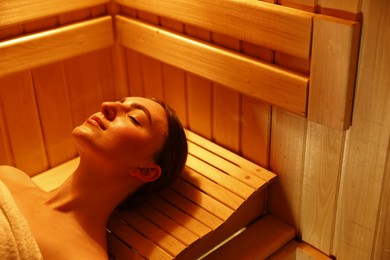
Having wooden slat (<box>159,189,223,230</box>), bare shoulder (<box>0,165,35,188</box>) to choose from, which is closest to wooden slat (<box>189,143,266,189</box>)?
wooden slat (<box>159,189,223,230</box>)

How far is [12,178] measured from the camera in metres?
1.93

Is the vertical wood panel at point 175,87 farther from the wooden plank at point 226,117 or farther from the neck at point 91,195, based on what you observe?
the neck at point 91,195

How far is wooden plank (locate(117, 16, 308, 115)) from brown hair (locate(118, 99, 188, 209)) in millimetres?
252

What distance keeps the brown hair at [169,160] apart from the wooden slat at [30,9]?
2.00 feet

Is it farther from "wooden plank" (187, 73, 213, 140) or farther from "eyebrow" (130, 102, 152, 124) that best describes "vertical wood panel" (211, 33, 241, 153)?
"eyebrow" (130, 102, 152, 124)

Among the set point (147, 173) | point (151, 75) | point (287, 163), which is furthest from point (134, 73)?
point (287, 163)

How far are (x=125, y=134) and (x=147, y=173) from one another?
174 millimetres

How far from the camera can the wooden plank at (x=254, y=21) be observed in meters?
1.67

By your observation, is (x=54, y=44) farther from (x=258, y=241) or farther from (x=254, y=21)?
(x=258, y=241)

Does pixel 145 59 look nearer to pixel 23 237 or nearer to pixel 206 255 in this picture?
pixel 206 255

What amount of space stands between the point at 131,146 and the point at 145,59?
738 millimetres

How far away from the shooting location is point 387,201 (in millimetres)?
1729

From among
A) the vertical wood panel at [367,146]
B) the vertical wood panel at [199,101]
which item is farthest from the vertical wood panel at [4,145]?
the vertical wood panel at [367,146]

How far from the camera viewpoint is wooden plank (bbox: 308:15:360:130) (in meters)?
1.56
